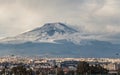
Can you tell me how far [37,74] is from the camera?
120m

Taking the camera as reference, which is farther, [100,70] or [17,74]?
[100,70]

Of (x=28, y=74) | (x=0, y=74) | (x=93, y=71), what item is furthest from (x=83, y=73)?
(x=0, y=74)

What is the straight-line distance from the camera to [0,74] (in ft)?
385

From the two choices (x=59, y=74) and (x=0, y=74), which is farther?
(x=0, y=74)

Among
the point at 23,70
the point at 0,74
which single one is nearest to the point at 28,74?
the point at 23,70

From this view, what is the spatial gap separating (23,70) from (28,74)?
214cm

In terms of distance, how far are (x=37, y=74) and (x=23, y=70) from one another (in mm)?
9966

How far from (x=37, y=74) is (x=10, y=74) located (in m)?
8.09

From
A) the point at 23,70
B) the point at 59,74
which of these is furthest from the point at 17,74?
the point at 59,74

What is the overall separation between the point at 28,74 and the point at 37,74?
11.2 metres

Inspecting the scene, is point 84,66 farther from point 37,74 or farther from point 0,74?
point 0,74

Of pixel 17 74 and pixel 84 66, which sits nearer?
pixel 17 74

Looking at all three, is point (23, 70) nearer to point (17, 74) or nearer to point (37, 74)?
point (17, 74)

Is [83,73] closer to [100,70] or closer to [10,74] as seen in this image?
[100,70]
